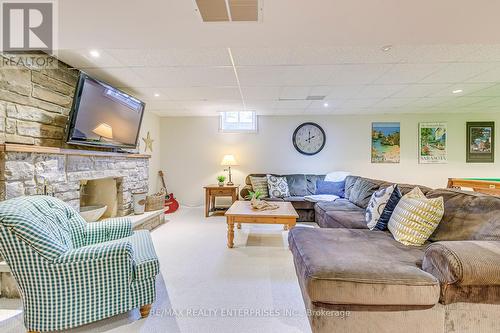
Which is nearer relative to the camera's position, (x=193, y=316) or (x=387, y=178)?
(x=193, y=316)

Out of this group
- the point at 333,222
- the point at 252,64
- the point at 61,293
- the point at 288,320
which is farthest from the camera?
the point at 333,222

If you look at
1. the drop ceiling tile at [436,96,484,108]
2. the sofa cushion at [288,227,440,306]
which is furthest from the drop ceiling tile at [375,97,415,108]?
the sofa cushion at [288,227,440,306]

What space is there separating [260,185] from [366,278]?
11.2ft

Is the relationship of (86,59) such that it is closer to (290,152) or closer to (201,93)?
(201,93)

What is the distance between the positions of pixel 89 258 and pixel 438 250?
2.10 m

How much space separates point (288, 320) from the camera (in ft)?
5.41

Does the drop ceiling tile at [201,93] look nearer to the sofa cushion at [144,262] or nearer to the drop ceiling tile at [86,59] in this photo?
the drop ceiling tile at [86,59]

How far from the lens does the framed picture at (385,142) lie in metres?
5.29

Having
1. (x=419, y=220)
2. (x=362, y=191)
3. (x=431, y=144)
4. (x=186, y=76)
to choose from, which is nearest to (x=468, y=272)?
(x=419, y=220)

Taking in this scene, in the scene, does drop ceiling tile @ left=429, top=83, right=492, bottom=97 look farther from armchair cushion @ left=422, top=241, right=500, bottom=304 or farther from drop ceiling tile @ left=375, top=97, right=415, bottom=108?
armchair cushion @ left=422, top=241, right=500, bottom=304

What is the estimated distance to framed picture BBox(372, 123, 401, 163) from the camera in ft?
17.4

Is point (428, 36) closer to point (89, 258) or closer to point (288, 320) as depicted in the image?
point (288, 320)

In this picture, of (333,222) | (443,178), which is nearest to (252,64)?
(333,222)

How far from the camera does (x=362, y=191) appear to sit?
11.8 feet
